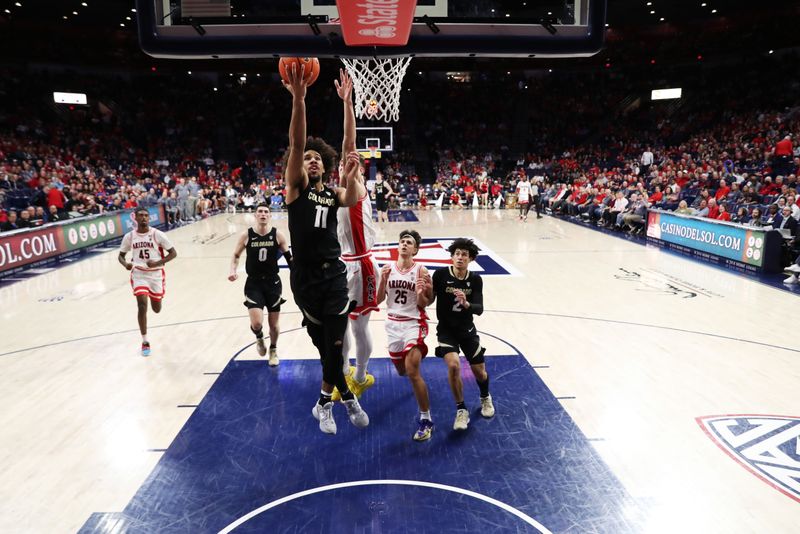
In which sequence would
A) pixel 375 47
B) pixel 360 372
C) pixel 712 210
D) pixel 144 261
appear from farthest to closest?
pixel 712 210, pixel 144 261, pixel 375 47, pixel 360 372

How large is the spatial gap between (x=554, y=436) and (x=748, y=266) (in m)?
8.62

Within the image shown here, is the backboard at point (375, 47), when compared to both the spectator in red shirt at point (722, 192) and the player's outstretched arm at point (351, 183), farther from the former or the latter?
the spectator in red shirt at point (722, 192)

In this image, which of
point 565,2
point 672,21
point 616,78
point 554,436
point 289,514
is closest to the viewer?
point 289,514

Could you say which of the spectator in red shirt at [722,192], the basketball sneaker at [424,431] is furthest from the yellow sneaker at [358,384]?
the spectator in red shirt at [722,192]

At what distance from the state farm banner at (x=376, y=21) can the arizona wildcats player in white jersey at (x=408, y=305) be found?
7.09 ft

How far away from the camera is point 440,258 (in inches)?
467

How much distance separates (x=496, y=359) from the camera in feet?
19.7

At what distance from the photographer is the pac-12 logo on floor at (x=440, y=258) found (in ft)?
35.8

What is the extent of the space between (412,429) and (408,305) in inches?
39.7

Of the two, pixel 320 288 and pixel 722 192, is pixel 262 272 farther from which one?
pixel 722 192

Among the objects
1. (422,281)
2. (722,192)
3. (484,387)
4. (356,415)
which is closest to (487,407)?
(484,387)

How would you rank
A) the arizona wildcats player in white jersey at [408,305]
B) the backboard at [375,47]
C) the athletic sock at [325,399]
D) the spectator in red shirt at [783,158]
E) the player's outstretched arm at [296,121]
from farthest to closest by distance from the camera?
the spectator in red shirt at [783,158]
the backboard at [375,47]
the arizona wildcats player in white jersey at [408,305]
the athletic sock at [325,399]
the player's outstretched arm at [296,121]

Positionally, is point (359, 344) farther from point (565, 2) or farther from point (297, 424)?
point (565, 2)

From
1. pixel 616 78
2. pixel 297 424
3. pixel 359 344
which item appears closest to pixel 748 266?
pixel 359 344
